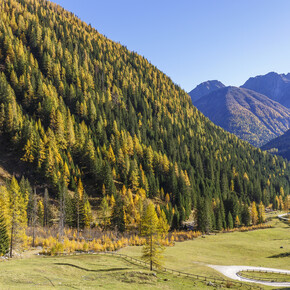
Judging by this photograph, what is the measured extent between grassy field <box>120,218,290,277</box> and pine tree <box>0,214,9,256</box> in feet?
99.5

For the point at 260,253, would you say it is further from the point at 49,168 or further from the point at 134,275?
the point at 49,168

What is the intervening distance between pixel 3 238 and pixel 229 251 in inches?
2682

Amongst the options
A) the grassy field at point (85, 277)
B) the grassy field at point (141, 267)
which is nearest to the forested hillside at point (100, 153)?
the grassy field at point (141, 267)

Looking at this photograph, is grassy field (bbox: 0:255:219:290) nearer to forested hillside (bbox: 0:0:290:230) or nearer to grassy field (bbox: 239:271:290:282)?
grassy field (bbox: 239:271:290:282)

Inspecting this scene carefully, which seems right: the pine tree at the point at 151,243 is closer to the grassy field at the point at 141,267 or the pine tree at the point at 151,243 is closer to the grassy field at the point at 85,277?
the grassy field at the point at 141,267

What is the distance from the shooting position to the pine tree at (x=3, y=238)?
4866 cm

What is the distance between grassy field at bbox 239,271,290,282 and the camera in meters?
48.0

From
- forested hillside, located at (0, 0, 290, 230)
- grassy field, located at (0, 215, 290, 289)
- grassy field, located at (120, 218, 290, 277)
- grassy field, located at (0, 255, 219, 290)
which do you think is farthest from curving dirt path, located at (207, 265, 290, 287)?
forested hillside, located at (0, 0, 290, 230)

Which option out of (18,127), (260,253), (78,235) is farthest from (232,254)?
(18,127)

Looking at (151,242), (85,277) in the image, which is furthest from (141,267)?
(85,277)

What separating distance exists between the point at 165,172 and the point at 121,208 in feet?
187

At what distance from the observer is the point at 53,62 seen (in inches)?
7554

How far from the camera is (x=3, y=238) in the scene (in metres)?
49.2

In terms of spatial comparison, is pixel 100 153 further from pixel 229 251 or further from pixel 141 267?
pixel 141 267
